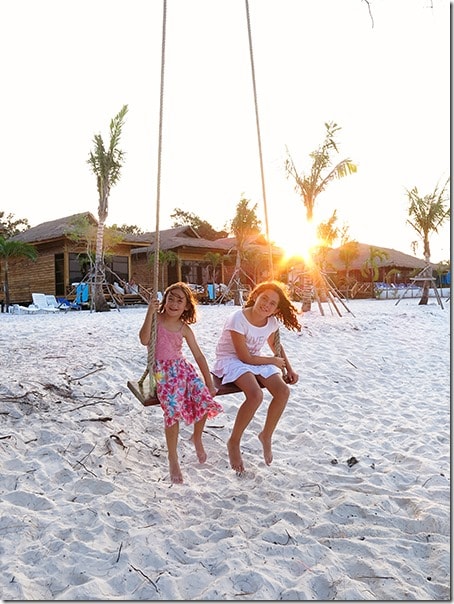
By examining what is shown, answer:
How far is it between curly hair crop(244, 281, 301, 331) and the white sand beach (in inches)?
41.4

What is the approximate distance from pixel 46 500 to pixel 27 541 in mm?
435

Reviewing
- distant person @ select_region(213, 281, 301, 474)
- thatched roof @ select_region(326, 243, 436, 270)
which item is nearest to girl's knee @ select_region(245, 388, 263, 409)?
distant person @ select_region(213, 281, 301, 474)

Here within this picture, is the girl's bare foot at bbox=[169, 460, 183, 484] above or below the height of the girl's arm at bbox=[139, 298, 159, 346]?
below

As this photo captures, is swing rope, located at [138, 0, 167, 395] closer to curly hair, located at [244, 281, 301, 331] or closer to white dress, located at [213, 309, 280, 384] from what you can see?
white dress, located at [213, 309, 280, 384]

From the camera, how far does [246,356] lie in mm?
3443

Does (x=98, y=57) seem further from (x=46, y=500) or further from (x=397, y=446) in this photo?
(x=397, y=446)

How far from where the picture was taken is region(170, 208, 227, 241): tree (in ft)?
145

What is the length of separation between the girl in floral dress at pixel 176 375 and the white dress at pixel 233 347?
12 centimetres

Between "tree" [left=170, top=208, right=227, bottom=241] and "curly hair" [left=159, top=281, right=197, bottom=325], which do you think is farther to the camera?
"tree" [left=170, top=208, right=227, bottom=241]

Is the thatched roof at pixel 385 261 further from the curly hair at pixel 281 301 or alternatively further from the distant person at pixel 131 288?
the curly hair at pixel 281 301

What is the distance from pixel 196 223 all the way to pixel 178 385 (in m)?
43.4

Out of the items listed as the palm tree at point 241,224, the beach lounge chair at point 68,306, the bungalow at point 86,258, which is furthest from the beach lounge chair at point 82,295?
the palm tree at point 241,224

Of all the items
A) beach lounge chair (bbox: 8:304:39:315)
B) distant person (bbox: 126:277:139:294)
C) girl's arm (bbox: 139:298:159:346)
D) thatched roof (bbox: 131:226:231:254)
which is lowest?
beach lounge chair (bbox: 8:304:39:315)

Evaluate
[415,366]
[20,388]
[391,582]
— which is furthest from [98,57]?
[415,366]
